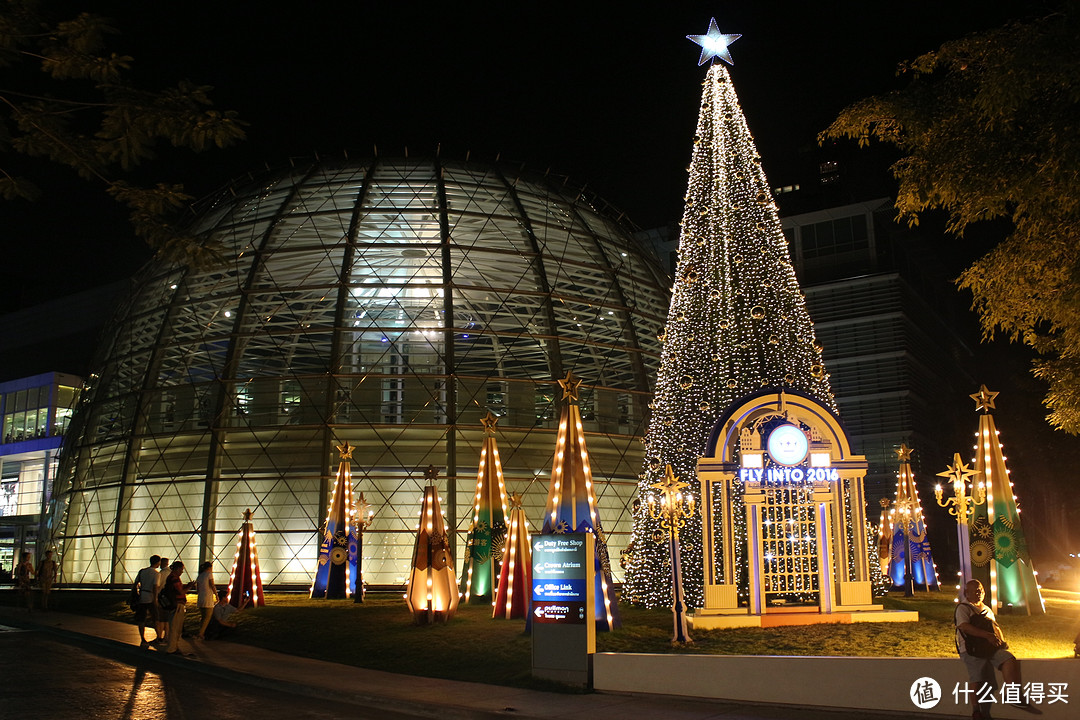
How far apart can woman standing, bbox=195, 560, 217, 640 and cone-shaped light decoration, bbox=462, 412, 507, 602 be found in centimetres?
677

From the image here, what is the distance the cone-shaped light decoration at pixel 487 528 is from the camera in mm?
23234

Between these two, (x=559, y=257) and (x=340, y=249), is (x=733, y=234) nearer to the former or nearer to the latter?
(x=559, y=257)

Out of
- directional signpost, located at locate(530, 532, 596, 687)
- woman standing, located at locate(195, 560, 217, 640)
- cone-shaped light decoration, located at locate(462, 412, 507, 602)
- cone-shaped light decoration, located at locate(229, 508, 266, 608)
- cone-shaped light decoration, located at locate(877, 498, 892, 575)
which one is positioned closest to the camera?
directional signpost, located at locate(530, 532, 596, 687)

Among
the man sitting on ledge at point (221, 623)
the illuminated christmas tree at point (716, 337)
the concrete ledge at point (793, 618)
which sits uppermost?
the illuminated christmas tree at point (716, 337)

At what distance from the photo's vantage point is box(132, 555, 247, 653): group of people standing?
1691 centimetres

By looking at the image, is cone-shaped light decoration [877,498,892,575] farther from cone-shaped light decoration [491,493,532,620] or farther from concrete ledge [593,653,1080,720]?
concrete ledge [593,653,1080,720]

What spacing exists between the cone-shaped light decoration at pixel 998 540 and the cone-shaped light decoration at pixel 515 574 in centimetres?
981

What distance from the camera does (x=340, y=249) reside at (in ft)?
107

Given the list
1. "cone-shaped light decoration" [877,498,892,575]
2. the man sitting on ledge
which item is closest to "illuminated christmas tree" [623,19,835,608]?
the man sitting on ledge

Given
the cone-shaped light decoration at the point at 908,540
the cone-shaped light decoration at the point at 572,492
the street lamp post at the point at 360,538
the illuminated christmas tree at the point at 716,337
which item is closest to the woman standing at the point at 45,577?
the street lamp post at the point at 360,538

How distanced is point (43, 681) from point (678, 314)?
45.9 ft

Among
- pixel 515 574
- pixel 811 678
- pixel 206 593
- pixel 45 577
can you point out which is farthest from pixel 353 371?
pixel 811 678

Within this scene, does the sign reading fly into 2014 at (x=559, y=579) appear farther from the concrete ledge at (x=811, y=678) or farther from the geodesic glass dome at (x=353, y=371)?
the geodesic glass dome at (x=353, y=371)

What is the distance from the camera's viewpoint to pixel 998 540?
19.4 m
